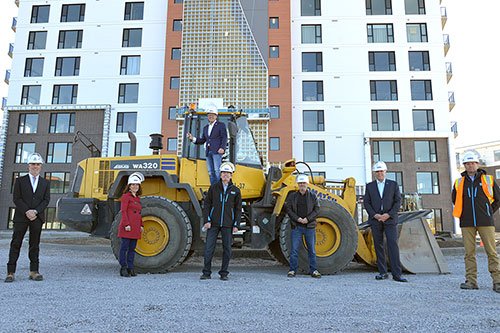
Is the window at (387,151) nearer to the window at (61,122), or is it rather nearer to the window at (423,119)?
the window at (423,119)

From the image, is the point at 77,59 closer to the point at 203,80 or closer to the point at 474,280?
the point at 203,80

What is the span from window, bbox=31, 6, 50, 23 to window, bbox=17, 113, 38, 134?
9.09 m

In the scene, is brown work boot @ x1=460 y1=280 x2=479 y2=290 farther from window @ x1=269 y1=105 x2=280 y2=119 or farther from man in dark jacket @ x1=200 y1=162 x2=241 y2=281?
window @ x1=269 y1=105 x2=280 y2=119

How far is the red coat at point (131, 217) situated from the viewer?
6450mm

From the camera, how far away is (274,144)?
98.4 ft

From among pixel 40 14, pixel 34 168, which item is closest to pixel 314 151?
pixel 34 168

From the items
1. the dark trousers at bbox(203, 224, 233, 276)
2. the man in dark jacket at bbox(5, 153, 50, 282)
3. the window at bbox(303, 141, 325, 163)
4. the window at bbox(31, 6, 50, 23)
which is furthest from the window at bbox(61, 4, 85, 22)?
the dark trousers at bbox(203, 224, 233, 276)

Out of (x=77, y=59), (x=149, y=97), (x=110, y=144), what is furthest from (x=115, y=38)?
(x=110, y=144)

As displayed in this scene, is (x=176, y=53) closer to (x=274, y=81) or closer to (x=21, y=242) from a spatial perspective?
(x=274, y=81)

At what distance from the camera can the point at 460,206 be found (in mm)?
5715

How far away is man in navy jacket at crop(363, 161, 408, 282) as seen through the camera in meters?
6.51

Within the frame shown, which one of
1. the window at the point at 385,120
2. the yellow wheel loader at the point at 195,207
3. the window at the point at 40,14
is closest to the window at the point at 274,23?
the window at the point at 385,120

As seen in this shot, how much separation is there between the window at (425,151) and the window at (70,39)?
104ft

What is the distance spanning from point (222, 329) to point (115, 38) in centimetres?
3422
